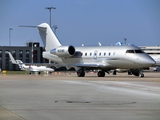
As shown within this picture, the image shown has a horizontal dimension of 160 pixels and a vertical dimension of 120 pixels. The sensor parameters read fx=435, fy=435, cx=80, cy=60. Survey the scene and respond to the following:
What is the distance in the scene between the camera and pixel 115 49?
48.4 metres

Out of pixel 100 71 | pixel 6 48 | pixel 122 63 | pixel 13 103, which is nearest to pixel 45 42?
pixel 100 71

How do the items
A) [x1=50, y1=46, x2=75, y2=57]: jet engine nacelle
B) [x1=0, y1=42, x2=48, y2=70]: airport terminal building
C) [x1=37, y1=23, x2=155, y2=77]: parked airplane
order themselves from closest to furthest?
[x1=37, y1=23, x2=155, y2=77]: parked airplane → [x1=50, y1=46, x2=75, y2=57]: jet engine nacelle → [x1=0, y1=42, x2=48, y2=70]: airport terminal building

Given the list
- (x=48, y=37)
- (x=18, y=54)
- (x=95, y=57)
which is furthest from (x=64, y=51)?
(x=18, y=54)

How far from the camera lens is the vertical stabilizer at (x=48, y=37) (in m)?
55.3

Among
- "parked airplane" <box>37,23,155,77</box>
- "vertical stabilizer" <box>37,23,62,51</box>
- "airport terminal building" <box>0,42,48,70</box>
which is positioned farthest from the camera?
"airport terminal building" <box>0,42,48,70</box>

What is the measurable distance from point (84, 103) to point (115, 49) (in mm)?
32283

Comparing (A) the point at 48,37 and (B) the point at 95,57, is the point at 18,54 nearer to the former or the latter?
(A) the point at 48,37

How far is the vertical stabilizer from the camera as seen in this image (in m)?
55.3

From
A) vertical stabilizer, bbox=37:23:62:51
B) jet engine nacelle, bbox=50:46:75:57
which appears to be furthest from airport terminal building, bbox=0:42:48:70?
jet engine nacelle, bbox=50:46:75:57

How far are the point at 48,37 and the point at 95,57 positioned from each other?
27.6ft

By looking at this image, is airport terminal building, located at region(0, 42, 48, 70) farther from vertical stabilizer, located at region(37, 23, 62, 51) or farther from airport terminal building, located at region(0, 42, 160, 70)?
vertical stabilizer, located at region(37, 23, 62, 51)

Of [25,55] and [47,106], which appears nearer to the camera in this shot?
[47,106]

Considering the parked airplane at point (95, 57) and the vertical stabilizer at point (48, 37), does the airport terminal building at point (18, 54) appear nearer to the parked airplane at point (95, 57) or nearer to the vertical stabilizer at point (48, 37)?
the vertical stabilizer at point (48, 37)

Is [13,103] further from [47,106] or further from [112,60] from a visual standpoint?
[112,60]
